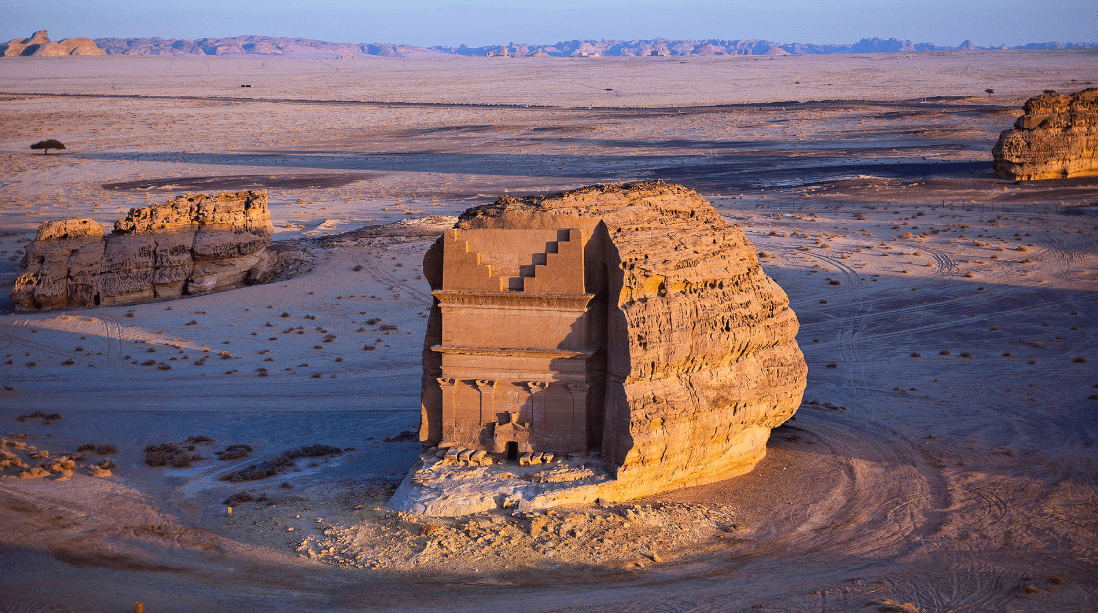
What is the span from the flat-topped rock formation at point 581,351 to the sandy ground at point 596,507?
89 centimetres

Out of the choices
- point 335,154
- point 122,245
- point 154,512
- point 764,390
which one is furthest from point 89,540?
point 335,154

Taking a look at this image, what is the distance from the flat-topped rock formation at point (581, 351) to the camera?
1406 cm

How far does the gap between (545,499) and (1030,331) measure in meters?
18.1

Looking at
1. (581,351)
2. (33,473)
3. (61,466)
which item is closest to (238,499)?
(61,466)

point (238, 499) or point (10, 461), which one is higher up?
point (238, 499)

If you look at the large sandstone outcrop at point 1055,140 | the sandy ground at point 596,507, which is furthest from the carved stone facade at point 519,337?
the large sandstone outcrop at point 1055,140

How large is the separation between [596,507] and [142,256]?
72.9ft

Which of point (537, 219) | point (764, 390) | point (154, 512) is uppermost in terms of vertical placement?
point (537, 219)

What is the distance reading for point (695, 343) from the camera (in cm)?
1445

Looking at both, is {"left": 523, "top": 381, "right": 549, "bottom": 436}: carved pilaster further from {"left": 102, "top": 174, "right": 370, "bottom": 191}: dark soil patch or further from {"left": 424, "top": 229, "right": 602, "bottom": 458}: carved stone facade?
{"left": 102, "top": 174, "right": 370, "bottom": 191}: dark soil patch

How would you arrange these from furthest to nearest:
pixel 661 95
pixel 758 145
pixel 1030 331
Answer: pixel 661 95 < pixel 758 145 < pixel 1030 331

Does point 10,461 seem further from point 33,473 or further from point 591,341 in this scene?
point 591,341

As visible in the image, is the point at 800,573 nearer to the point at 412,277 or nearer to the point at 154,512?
the point at 154,512

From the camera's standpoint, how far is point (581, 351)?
14.3 meters
